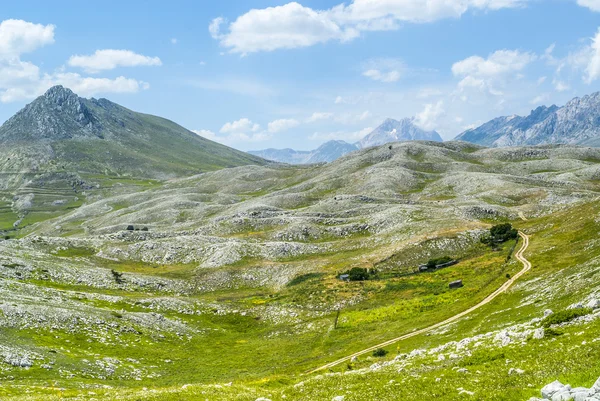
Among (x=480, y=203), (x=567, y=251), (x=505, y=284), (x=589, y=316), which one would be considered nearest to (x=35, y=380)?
(x=589, y=316)

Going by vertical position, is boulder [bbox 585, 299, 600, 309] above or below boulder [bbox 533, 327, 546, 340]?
above

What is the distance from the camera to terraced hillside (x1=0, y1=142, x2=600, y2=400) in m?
27.7

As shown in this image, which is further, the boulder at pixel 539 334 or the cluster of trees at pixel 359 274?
the cluster of trees at pixel 359 274

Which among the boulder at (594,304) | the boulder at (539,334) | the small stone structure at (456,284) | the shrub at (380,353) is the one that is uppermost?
the boulder at (594,304)

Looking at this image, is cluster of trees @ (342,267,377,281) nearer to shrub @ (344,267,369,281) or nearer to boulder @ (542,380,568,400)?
shrub @ (344,267,369,281)

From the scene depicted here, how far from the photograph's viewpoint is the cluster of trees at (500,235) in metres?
99.2

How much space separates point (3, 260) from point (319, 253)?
77.4m

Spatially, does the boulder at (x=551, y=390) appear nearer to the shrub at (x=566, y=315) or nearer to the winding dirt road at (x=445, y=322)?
the shrub at (x=566, y=315)

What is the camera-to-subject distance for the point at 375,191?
192m

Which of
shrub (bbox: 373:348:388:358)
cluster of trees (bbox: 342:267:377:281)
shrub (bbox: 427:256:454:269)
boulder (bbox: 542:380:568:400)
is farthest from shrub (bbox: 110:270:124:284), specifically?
boulder (bbox: 542:380:568:400)

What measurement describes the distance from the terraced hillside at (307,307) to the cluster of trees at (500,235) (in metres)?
2.34

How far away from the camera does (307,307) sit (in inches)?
3236

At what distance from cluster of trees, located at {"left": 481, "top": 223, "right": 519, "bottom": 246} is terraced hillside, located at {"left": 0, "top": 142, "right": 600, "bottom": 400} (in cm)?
234

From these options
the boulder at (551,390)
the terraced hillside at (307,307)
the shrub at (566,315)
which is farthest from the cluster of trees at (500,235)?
the boulder at (551,390)
